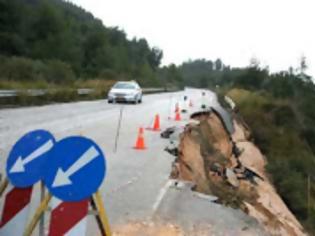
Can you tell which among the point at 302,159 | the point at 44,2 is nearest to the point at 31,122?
the point at 302,159

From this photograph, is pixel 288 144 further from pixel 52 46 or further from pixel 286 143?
pixel 52 46

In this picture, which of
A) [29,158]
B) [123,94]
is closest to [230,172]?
[29,158]

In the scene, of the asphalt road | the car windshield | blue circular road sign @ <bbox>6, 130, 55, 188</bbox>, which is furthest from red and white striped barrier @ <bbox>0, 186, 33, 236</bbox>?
the car windshield

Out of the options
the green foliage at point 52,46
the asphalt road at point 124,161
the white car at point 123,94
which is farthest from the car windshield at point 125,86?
the asphalt road at point 124,161

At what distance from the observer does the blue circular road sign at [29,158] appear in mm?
4734

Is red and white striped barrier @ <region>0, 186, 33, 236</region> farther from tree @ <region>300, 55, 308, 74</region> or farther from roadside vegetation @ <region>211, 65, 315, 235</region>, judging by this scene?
tree @ <region>300, 55, 308, 74</region>

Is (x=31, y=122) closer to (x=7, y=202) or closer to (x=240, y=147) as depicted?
(x=240, y=147)

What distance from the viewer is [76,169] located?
4.22 m

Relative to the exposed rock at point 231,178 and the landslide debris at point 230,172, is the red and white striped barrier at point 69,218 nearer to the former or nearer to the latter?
the landslide debris at point 230,172

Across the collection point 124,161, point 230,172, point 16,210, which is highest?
point 16,210

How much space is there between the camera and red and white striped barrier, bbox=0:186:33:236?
502 centimetres

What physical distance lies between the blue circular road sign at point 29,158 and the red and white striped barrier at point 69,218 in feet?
1.27

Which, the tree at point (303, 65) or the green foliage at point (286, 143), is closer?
the green foliage at point (286, 143)

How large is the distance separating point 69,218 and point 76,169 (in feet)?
1.73
